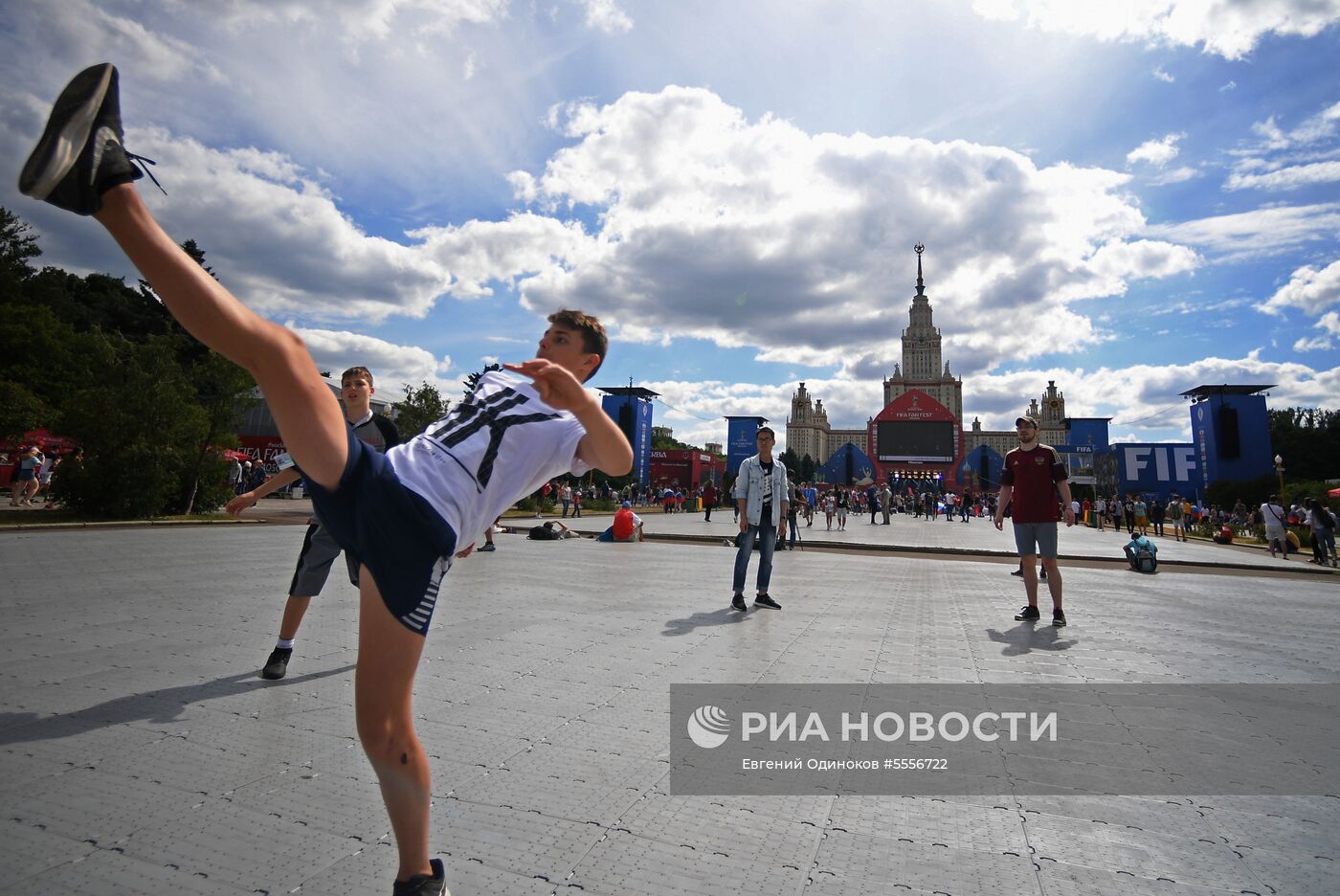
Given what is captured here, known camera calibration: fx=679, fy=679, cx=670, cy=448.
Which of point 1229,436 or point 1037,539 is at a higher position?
point 1229,436

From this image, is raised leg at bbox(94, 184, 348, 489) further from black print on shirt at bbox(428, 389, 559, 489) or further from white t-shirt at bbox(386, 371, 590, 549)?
black print on shirt at bbox(428, 389, 559, 489)

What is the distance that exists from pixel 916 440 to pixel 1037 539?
65.7 m

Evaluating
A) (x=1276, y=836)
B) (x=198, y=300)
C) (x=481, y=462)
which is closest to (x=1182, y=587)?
(x=1276, y=836)

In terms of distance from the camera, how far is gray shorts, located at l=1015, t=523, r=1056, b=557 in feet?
20.2

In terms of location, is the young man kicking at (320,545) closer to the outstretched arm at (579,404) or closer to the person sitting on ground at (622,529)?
the outstretched arm at (579,404)

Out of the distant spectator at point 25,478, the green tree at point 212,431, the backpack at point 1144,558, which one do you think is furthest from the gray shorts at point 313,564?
the distant spectator at point 25,478

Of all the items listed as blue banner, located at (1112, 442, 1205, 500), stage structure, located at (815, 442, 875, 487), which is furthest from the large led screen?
blue banner, located at (1112, 442, 1205, 500)

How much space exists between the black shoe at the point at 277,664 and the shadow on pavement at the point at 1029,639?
4717mm

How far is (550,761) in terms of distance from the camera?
2.78 metres

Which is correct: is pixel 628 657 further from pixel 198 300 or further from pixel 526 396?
pixel 198 300

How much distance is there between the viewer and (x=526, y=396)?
1943 mm

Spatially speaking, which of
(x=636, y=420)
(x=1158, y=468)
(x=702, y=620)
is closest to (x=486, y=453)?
(x=702, y=620)

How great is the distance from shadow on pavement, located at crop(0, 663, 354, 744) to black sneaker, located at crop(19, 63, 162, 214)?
264cm

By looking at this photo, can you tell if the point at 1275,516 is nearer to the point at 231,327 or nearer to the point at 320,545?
the point at 320,545
